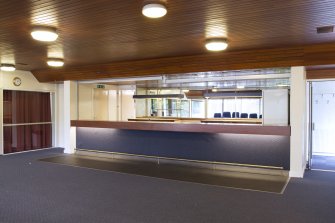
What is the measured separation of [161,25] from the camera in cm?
427

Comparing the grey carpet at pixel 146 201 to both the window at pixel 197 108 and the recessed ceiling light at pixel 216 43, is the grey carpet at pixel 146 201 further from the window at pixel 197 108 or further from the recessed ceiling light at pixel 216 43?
the window at pixel 197 108

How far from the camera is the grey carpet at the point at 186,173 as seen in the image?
547 centimetres

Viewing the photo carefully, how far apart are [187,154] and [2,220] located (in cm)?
440

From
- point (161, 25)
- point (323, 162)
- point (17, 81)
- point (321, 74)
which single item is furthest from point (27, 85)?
point (323, 162)

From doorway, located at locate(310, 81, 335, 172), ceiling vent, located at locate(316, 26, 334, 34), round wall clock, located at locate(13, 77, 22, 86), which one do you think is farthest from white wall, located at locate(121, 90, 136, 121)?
ceiling vent, located at locate(316, 26, 334, 34)

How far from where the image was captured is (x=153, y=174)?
20.6 ft

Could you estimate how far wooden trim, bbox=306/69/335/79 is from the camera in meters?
6.48

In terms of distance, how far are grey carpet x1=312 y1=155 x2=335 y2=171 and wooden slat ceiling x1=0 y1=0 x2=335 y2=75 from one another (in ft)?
10.7

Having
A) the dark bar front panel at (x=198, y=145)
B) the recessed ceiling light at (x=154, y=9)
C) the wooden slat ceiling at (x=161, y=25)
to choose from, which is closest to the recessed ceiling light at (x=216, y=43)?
the wooden slat ceiling at (x=161, y=25)

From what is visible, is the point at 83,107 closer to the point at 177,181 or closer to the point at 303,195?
the point at 177,181

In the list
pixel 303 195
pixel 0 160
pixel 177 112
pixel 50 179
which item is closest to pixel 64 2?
pixel 50 179

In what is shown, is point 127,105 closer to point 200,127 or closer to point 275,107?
point 200,127

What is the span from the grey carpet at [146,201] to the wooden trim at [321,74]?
219cm

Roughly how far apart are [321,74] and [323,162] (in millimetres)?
2435
